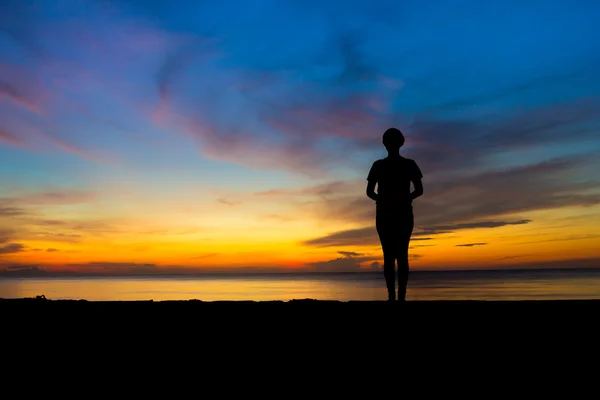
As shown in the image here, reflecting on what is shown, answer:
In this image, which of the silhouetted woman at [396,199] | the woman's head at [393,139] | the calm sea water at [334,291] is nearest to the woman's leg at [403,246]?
the silhouetted woman at [396,199]

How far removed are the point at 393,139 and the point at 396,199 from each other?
0.85 metres

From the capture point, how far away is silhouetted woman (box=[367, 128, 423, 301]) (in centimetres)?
729

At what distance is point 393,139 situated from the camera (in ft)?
24.0

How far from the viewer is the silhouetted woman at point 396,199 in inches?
287
